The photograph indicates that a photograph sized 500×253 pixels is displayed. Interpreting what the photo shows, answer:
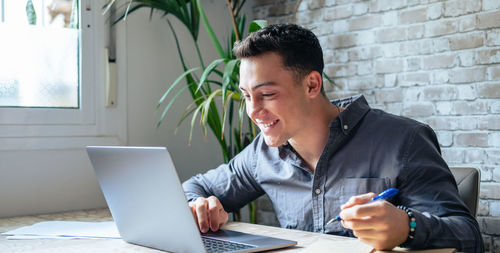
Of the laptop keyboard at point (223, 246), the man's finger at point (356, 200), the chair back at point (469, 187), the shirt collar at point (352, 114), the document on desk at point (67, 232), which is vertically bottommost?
the document on desk at point (67, 232)

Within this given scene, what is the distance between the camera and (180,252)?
1.25 meters

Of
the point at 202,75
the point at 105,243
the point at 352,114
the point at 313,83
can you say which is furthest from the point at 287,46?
the point at 202,75

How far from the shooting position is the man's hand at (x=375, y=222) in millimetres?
1143

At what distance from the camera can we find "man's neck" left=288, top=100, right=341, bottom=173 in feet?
5.72

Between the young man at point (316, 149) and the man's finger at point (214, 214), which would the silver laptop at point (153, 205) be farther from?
the young man at point (316, 149)

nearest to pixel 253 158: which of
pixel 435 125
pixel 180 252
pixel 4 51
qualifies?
pixel 180 252

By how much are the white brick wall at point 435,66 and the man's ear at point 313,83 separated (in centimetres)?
73

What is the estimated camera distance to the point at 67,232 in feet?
5.19

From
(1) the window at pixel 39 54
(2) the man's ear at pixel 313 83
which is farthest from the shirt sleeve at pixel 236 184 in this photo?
(1) the window at pixel 39 54

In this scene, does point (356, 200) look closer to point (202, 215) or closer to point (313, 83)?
point (202, 215)

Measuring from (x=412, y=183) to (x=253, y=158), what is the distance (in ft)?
2.08

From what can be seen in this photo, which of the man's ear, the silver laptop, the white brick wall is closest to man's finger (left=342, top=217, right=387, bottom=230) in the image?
the silver laptop

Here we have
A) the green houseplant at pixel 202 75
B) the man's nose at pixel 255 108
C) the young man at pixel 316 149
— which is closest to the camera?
the young man at pixel 316 149

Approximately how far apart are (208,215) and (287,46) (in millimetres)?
561
